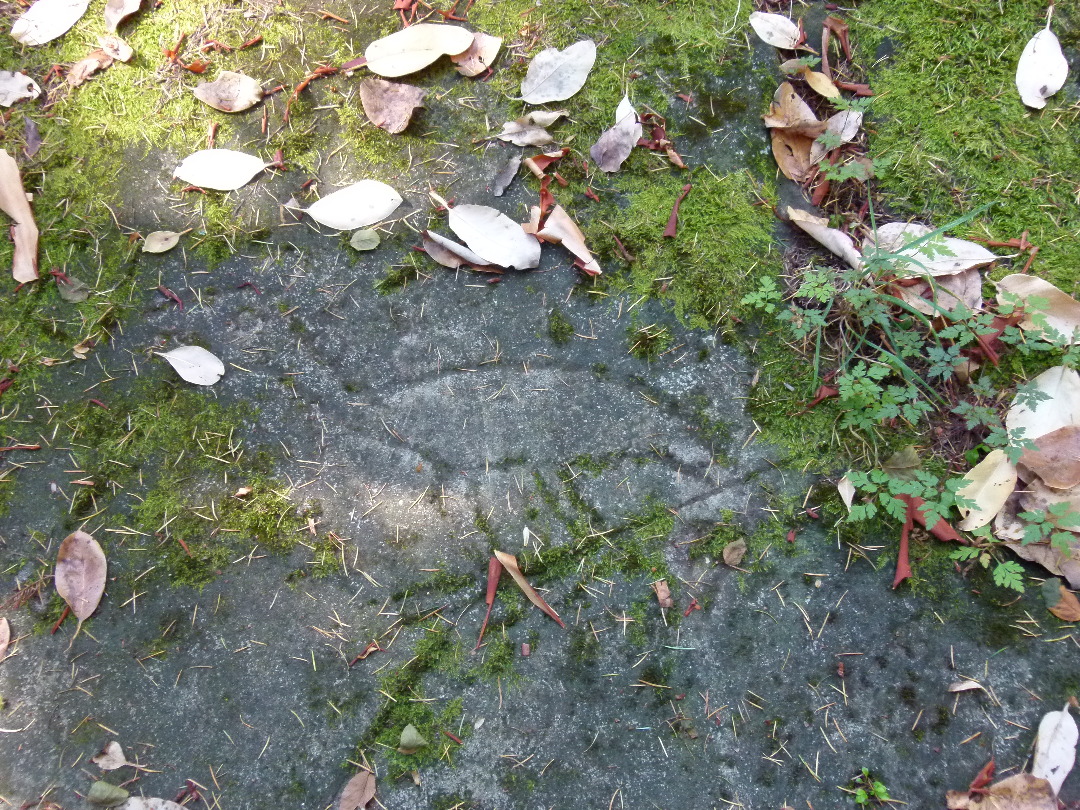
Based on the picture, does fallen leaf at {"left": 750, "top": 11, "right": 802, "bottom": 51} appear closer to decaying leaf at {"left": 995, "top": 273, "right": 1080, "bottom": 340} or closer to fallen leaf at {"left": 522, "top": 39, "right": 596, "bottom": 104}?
fallen leaf at {"left": 522, "top": 39, "right": 596, "bottom": 104}

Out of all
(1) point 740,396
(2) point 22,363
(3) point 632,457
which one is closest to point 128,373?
(2) point 22,363

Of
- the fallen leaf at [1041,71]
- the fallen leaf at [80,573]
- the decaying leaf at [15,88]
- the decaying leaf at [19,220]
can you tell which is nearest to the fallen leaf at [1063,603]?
the fallen leaf at [1041,71]

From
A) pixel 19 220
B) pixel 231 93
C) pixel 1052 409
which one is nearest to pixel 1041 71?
pixel 1052 409

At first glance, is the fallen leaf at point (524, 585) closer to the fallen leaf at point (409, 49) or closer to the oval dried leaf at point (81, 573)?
the oval dried leaf at point (81, 573)

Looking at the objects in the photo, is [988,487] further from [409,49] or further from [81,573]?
[81,573]

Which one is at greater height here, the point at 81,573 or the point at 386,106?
the point at 386,106

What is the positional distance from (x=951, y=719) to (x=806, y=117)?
179 cm

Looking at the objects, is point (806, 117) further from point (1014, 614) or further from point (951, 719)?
point (951, 719)

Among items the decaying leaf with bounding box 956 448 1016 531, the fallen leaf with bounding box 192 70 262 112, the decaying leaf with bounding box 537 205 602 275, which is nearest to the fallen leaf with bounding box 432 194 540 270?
the decaying leaf with bounding box 537 205 602 275

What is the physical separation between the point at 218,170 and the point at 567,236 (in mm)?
1139

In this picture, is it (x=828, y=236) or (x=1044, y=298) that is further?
(x=828, y=236)

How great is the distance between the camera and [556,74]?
2174mm

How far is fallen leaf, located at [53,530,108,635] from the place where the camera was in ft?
6.10

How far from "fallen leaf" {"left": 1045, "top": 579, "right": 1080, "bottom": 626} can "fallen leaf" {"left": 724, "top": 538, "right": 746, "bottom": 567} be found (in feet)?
2.66
